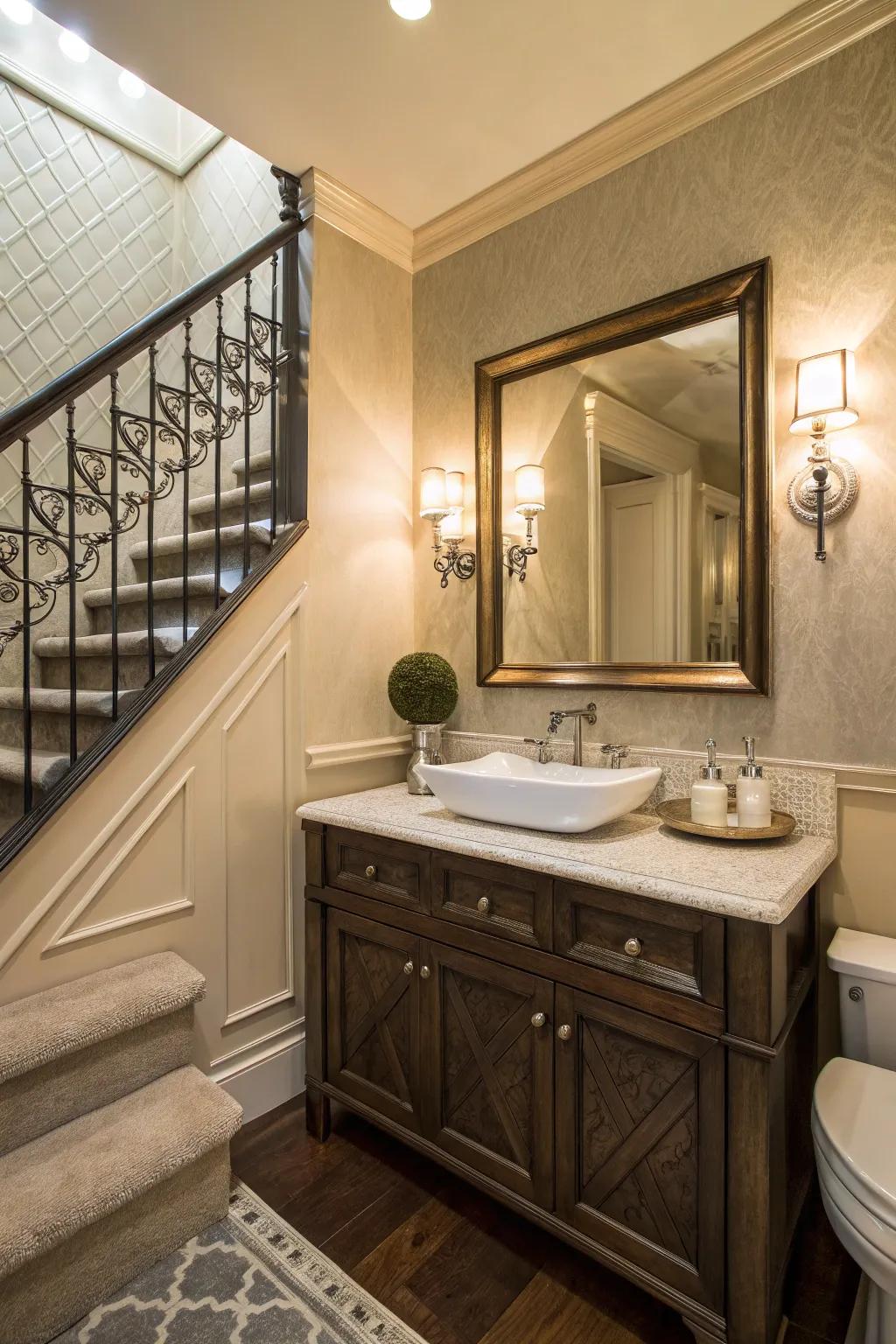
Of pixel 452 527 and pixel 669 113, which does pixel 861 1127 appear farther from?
pixel 669 113

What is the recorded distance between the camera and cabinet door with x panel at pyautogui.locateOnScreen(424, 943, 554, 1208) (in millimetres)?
1476

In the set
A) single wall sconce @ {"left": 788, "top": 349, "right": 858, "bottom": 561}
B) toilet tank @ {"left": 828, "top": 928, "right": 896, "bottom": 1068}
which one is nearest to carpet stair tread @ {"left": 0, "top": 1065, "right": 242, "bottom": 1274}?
toilet tank @ {"left": 828, "top": 928, "right": 896, "bottom": 1068}

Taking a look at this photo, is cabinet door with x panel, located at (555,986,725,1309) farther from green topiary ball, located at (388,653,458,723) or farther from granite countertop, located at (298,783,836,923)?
green topiary ball, located at (388,653,458,723)

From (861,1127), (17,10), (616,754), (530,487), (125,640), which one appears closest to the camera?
(861,1127)

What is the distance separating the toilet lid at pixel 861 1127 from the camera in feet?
3.60

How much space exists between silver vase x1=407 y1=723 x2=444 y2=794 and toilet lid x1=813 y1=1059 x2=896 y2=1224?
4.07 ft

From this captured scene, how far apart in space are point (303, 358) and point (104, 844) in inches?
62.0

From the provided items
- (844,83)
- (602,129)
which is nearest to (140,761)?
(602,129)

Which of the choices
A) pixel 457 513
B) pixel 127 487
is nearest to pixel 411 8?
pixel 457 513

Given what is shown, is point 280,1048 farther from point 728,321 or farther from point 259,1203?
point 728,321

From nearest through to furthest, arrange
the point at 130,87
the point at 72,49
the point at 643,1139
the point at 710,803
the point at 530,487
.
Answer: the point at 643,1139 → the point at 710,803 → the point at 530,487 → the point at 72,49 → the point at 130,87

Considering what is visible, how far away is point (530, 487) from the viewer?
215 cm

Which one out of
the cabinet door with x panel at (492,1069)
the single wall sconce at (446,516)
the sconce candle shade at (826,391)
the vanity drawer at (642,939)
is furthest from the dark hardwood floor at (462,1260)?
the single wall sconce at (446,516)

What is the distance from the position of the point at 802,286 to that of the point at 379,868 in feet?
5.91
